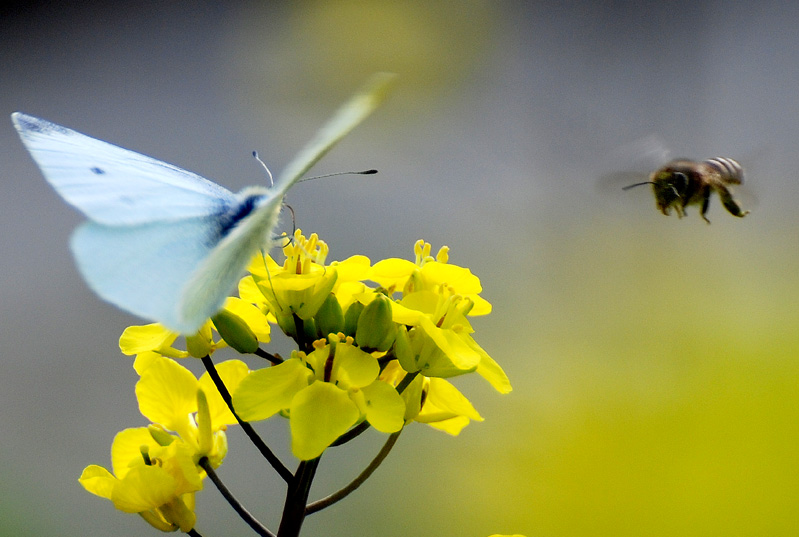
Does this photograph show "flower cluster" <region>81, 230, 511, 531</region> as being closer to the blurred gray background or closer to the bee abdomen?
the bee abdomen

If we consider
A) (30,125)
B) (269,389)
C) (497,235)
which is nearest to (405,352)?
(269,389)

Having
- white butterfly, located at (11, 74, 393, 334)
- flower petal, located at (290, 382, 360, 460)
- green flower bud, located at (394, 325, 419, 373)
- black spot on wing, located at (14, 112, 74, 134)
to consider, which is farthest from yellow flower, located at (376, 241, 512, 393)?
black spot on wing, located at (14, 112, 74, 134)

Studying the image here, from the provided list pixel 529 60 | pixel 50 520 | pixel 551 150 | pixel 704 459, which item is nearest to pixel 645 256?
pixel 551 150

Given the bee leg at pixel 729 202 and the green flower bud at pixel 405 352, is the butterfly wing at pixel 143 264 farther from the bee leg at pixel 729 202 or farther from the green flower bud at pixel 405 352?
the bee leg at pixel 729 202

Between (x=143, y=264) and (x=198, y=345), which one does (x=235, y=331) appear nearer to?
(x=198, y=345)

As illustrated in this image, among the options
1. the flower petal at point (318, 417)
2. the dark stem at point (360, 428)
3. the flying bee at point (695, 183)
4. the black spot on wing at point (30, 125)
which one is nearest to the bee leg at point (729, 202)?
the flying bee at point (695, 183)

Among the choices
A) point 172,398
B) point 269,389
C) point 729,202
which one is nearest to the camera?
point 269,389
